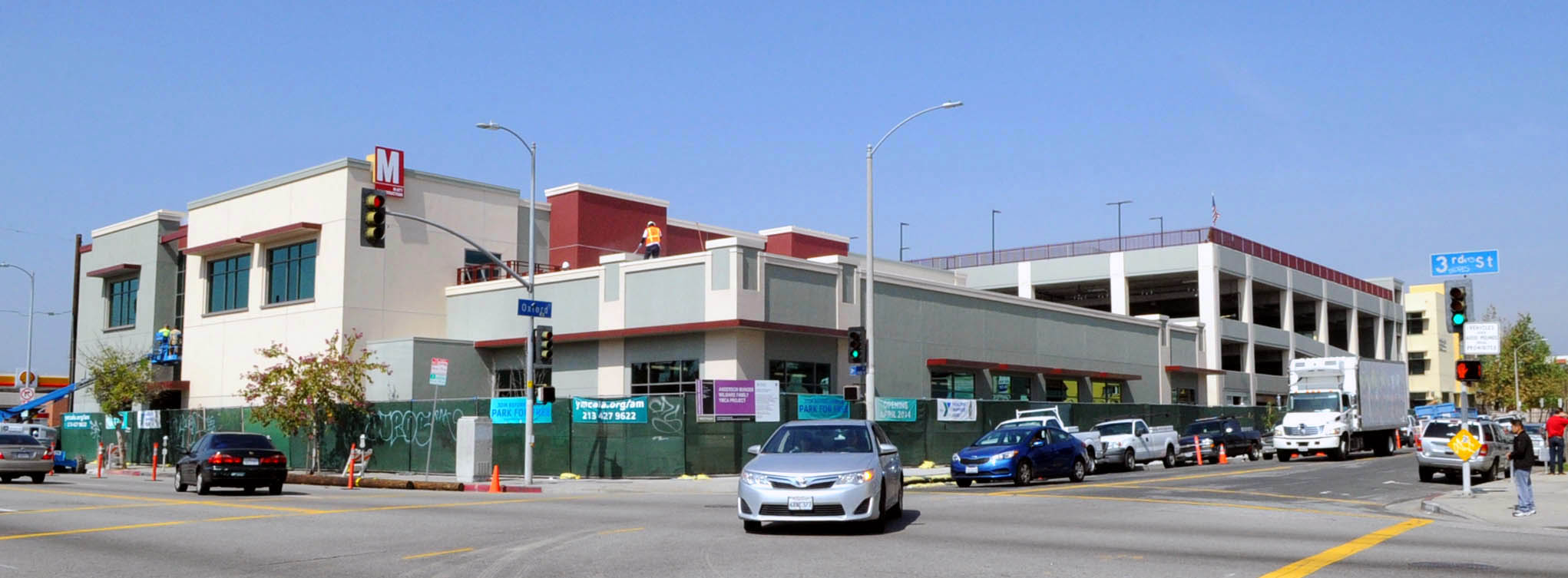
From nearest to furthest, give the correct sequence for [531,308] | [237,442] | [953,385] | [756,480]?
[756,480] < [237,442] < [531,308] < [953,385]

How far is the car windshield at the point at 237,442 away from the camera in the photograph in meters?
26.9

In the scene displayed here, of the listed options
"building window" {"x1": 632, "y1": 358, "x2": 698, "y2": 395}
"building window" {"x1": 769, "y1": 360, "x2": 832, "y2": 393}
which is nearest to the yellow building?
"building window" {"x1": 769, "y1": 360, "x2": 832, "y2": 393}

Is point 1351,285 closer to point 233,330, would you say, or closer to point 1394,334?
point 1394,334

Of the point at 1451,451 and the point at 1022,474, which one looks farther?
the point at 1451,451

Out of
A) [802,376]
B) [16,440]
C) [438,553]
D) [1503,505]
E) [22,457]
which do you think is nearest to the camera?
[438,553]

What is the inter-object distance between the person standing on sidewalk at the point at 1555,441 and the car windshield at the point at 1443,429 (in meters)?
3.90

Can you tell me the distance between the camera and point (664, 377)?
39.2 meters

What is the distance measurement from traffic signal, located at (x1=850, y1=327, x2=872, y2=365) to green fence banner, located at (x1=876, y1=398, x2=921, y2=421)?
5.64 meters

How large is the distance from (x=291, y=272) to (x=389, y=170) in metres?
5.84

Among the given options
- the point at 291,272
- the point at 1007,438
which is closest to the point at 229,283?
the point at 291,272

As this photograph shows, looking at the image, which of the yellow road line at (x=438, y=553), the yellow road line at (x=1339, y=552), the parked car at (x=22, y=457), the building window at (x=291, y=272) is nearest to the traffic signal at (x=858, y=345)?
the yellow road line at (x=1339, y=552)

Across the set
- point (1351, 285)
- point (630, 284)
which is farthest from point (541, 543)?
point (1351, 285)

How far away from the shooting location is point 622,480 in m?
32.5

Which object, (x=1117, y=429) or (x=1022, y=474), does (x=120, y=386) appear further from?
(x=1117, y=429)
